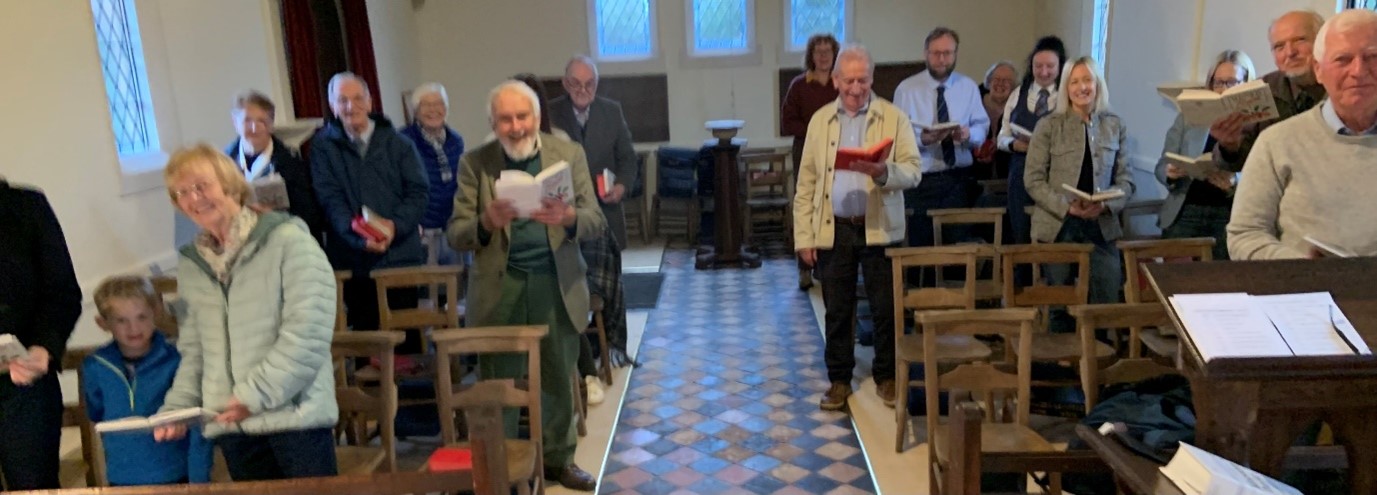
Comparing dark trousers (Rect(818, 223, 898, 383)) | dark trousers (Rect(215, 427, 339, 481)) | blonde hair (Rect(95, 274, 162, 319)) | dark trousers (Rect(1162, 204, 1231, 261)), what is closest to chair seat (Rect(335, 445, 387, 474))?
dark trousers (Rect(215, 427, 339, 481))

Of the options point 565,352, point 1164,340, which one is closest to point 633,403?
point 565,352

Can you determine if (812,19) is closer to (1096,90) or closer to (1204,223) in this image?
(1096,90)

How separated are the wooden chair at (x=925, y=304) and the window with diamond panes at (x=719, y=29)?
4.63 metres

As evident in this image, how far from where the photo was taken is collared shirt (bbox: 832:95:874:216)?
3.50 meters

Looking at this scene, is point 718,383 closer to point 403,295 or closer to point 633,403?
point 633,403

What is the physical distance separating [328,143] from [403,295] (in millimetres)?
666

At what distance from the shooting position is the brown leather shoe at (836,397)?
3779 millimetres

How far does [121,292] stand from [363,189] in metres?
1.43

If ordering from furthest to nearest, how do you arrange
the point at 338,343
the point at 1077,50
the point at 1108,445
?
the point at 1077,50 < the point at 338,343 < the point at 1108,445

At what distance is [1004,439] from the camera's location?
259cm

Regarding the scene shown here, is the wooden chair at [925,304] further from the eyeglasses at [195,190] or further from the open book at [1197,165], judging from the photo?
the eyeglasses at [195,190]

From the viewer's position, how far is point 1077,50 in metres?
6.37

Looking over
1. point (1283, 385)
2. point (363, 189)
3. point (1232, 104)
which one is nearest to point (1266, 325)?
point (1283, 385)

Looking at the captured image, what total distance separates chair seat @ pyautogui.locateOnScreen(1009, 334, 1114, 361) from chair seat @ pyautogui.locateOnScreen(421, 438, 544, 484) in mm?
1691
